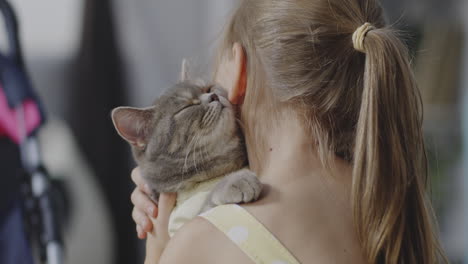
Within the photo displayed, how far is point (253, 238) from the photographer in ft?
2.57

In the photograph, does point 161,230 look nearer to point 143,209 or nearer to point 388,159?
point 143,209

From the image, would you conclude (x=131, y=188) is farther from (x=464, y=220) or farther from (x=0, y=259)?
(x=464, y=220)

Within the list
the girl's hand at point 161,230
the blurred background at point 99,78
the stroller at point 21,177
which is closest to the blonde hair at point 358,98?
the girl's hand at point 161,230

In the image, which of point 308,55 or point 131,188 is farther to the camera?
point 131,188

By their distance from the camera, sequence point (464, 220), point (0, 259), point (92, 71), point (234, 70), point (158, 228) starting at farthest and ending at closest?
point (464, 220) → point (92, 71) → point (0, 259) → point (158, 228) → point (234, 70)

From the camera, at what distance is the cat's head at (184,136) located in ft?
3.59

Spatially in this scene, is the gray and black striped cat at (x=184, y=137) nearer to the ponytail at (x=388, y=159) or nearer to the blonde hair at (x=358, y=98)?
the blonde hair at (x=358, y=98)

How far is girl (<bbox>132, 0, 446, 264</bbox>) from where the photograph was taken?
80 centimetres

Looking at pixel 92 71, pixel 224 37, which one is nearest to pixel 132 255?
pixel 92 71

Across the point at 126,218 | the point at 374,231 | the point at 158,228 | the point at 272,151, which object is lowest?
the point at 126,218

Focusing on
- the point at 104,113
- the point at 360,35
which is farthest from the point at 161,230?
the point at 104,113

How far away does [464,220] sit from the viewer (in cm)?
246

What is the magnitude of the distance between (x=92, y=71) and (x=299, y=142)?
1.27m

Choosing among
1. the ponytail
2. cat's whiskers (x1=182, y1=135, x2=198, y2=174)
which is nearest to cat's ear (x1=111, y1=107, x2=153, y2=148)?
cat's whiskers (x1=182, y1=135, x2=198, y2=174)
